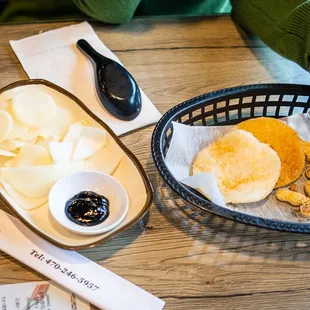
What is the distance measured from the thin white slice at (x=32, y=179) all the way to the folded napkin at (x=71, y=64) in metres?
0.19

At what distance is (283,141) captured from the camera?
0.89 meters

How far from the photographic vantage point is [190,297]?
69 cm

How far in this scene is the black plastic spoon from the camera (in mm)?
939

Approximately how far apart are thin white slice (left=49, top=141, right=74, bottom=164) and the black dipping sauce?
7 centimetres

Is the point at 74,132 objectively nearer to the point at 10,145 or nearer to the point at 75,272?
the point at 10,145

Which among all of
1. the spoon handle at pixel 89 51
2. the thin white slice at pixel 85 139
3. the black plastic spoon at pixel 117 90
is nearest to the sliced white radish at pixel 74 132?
the thin white slice at pixel 85 139

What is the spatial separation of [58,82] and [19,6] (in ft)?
1.05

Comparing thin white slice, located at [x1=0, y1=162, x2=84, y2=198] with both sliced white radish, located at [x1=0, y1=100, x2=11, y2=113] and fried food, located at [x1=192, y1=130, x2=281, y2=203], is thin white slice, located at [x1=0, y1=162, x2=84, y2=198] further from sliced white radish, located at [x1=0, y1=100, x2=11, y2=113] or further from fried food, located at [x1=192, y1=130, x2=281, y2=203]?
fried food, located at [x1=192, y1=130, x2=281, y2=203]

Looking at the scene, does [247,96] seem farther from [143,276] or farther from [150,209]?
[143,276]

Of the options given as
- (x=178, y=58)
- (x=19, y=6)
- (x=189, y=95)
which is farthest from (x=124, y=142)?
(x=19, y=6)

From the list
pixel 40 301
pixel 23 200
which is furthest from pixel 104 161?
pixel 40 301

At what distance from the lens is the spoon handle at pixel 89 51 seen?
1.05 m

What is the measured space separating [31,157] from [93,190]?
0.37ft

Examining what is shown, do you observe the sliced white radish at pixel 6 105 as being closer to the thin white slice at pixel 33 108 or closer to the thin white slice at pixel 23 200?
the thin white slice at pixel 33 108
